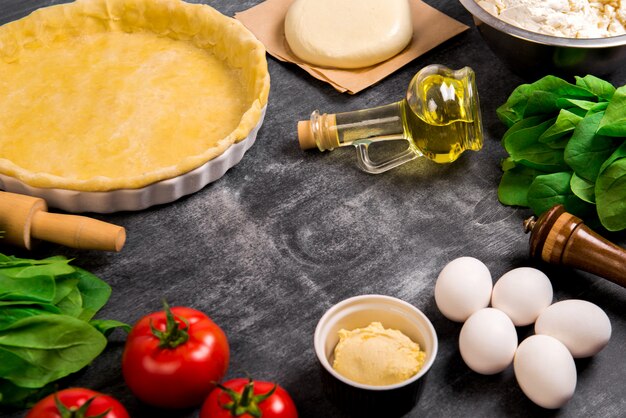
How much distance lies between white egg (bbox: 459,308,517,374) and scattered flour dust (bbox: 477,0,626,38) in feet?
2.43

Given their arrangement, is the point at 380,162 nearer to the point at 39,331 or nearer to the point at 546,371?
the point at 546,371

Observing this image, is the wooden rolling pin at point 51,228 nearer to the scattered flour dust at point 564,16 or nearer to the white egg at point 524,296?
the white egg at point 524,296

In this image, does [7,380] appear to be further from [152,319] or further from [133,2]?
[133,2]

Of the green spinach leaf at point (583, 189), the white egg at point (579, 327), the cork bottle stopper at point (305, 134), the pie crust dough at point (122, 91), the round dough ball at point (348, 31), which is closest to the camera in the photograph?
the white egg at point (579, 327)

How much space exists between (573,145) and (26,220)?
1.04 m

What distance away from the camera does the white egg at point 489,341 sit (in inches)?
48.4

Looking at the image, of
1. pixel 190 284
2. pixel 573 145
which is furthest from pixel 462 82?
pixel 190 284

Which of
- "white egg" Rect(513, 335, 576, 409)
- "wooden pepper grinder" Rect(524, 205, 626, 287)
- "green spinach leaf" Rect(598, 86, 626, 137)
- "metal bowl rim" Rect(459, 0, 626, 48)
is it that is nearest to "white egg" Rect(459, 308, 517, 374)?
"white egg" Rect(513, 335, 576, 409)

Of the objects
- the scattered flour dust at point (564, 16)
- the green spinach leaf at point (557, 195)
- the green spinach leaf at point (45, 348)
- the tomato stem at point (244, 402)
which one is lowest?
the green spinach leaf at point (557, 195)

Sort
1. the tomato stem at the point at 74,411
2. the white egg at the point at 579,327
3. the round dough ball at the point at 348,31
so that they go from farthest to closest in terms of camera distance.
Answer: the round dough ball at the point at 348,31, the white egg at the point at 579,327, the tomato stem at the point at 74,411

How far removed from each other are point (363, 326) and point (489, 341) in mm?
203

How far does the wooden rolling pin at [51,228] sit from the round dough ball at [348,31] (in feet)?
2.35

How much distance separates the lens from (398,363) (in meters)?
1.18

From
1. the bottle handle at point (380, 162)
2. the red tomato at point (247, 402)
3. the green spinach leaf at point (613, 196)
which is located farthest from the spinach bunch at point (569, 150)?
the red tomato at point (247, 402)
